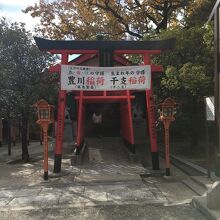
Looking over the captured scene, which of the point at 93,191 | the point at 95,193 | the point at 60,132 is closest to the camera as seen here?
the point at 95,193

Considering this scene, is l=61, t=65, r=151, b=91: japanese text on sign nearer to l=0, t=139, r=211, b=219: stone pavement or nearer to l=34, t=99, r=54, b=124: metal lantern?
l=34, t=99, r=54, b=124: metal lantern

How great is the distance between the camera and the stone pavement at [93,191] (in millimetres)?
10117

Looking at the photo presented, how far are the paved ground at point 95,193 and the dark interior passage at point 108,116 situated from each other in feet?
32.2

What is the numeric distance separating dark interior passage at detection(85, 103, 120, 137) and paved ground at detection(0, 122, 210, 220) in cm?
982

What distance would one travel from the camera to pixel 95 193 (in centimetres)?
1184

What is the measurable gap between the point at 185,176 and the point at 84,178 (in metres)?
3.03

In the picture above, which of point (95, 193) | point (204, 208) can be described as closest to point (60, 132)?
point (95, 193)

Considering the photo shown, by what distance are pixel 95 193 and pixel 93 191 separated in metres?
0.29

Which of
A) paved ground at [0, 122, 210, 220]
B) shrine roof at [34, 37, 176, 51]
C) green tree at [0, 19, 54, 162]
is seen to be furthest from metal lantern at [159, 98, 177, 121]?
Result: green tree at [0, 19, 54, 162]

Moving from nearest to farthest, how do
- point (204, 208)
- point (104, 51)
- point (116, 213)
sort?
point (204, 208) → point (116, 213) → point (104, 51)

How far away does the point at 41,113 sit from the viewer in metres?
14.3

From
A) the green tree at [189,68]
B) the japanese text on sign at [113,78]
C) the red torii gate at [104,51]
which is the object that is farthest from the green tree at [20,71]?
the green tree at [189,68]

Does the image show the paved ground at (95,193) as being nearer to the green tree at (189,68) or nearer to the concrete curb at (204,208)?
the concrete curb at (204,208)

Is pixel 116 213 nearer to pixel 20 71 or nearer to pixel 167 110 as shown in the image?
pixel 167 110
